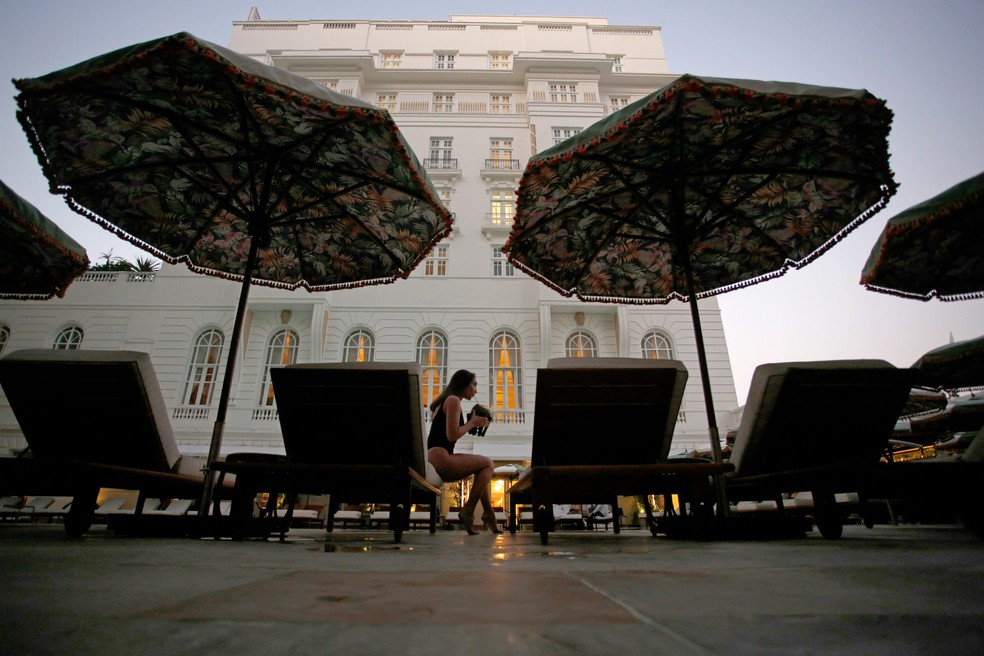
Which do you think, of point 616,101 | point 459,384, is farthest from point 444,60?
point 459,384

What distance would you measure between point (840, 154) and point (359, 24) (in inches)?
1043

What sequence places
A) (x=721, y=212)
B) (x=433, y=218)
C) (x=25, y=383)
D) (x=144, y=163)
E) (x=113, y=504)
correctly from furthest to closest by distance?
(x=113, y=504)
(x=433, y=218)
(x=721, y=212)
(x=144, y=163)
(x=25, y=383)

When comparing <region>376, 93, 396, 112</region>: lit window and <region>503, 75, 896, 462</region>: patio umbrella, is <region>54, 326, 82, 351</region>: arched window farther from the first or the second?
<region>503, 75, 896, 462</region>: patio umbrella

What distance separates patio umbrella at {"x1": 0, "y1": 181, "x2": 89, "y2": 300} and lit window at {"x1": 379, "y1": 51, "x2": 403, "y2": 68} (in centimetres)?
2111

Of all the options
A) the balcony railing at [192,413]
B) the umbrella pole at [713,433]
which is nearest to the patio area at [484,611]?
the umbrella pole at [713,433]

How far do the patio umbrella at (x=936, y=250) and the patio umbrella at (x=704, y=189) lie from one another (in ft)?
1.18

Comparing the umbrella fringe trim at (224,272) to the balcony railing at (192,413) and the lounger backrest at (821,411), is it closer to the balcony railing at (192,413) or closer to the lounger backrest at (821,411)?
the lounger backrest at (821,411)

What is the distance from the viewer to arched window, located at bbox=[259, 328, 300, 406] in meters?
14.8

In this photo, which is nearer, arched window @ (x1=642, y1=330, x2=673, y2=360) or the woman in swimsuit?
the woman in swimsuit

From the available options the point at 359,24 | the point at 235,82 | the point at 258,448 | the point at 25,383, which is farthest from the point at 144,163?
the point at 359,24

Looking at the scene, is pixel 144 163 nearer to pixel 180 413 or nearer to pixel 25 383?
pixel 25 383

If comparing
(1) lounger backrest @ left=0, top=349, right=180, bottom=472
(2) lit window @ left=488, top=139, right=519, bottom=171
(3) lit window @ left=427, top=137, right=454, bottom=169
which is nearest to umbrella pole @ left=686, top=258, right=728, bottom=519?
(1) lounger backrest @ left=0, top=349, right=180, bottom=472

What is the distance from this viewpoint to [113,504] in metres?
11.6

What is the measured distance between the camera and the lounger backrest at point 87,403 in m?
2.80
